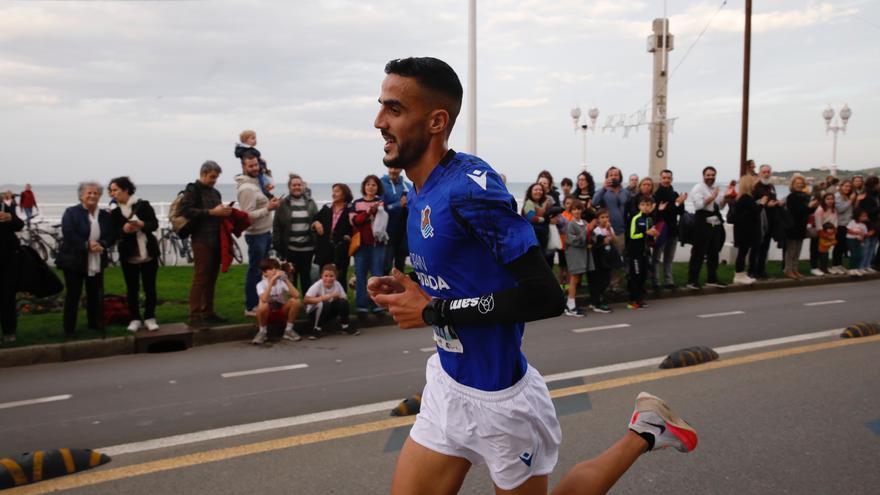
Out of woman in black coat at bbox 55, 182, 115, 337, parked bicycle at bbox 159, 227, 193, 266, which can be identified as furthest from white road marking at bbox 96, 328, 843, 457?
parked bicycle at bbox 159, 227, 193, 266

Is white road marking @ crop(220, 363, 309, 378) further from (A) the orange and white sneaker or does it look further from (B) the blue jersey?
(B) the blue jersey

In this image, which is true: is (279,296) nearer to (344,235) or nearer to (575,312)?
(344,235)

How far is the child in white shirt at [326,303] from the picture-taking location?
867cm

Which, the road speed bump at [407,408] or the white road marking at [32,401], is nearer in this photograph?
the road speed bump at [407,408]

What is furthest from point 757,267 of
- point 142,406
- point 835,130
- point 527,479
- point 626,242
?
point 835,130

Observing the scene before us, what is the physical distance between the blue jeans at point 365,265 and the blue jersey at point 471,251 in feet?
23.7

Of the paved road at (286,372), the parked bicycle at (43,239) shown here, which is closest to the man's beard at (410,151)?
the paved road at (286,372)

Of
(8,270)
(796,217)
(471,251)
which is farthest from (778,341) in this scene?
(8,270)

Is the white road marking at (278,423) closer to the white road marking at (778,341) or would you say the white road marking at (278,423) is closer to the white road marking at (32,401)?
the white road marking at (778,341)

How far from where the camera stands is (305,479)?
4074 millimetres

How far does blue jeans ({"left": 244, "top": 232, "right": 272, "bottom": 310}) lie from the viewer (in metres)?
9.27

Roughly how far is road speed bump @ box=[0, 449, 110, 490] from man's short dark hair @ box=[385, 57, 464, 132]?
3.43 meters

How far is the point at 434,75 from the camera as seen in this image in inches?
91.1

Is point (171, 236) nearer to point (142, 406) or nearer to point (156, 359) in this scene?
point (156, 359)
